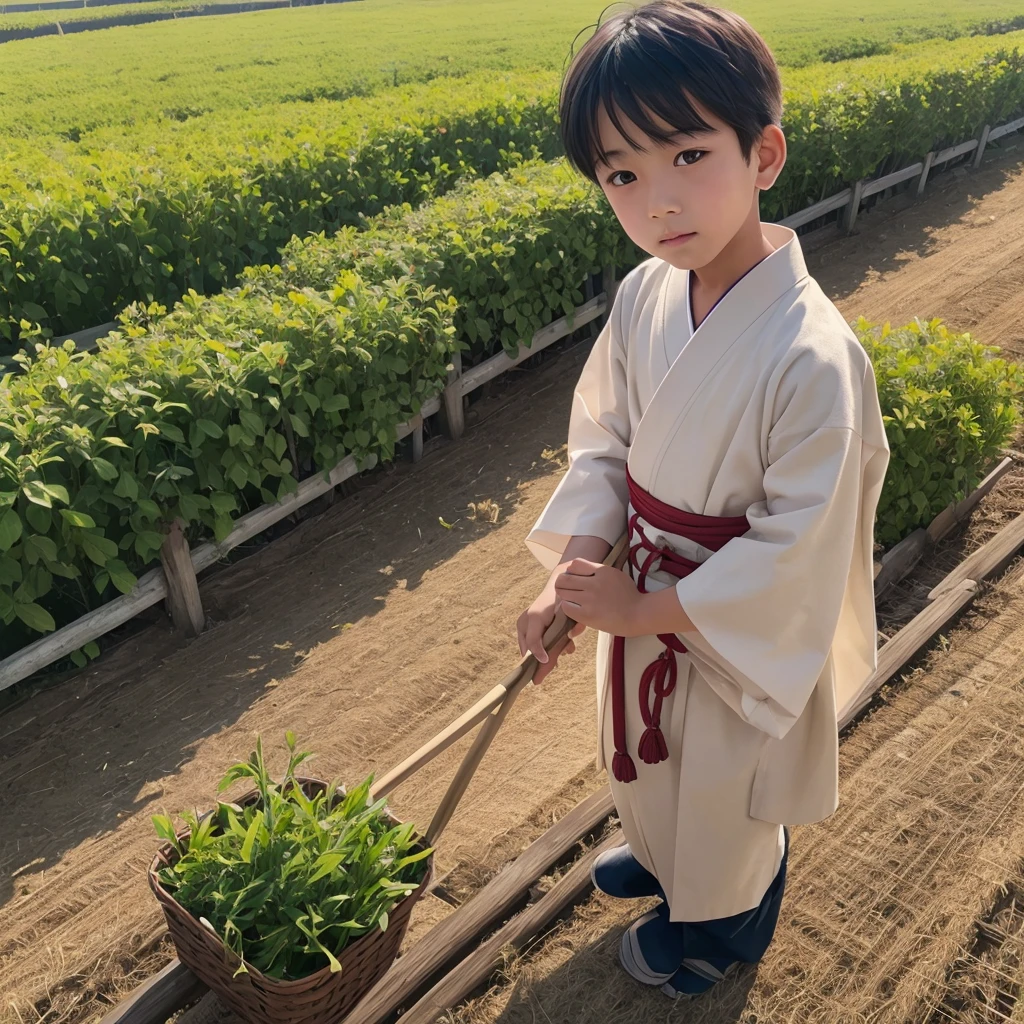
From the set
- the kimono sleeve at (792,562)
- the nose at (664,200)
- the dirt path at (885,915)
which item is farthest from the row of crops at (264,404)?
the nose at (664,200)

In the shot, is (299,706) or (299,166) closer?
(299,706)

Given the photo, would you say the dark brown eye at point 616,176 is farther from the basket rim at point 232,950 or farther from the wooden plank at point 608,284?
the wooden plank at point 608,284

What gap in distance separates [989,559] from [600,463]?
2721 mm

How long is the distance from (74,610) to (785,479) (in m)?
3.61

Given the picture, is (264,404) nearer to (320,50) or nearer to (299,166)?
(299,166)

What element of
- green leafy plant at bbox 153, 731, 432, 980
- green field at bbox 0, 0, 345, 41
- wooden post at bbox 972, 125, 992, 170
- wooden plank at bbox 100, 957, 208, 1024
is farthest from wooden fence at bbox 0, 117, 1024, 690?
green field at bbox 0, 0, 345, 41

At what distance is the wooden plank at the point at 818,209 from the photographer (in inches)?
358

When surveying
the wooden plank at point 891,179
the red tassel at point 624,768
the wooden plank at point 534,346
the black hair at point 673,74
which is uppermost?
the black hair at point 673,74

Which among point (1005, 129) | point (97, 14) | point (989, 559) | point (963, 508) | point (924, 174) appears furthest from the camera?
point (97, 14)

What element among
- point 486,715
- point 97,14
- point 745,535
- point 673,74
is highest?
point 97,14

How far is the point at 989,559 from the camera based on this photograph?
4.36m

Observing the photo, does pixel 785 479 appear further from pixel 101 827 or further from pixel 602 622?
pixel 101 827

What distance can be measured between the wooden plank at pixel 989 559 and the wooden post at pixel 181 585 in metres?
3.32

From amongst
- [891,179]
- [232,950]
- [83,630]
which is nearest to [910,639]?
[232,950]
